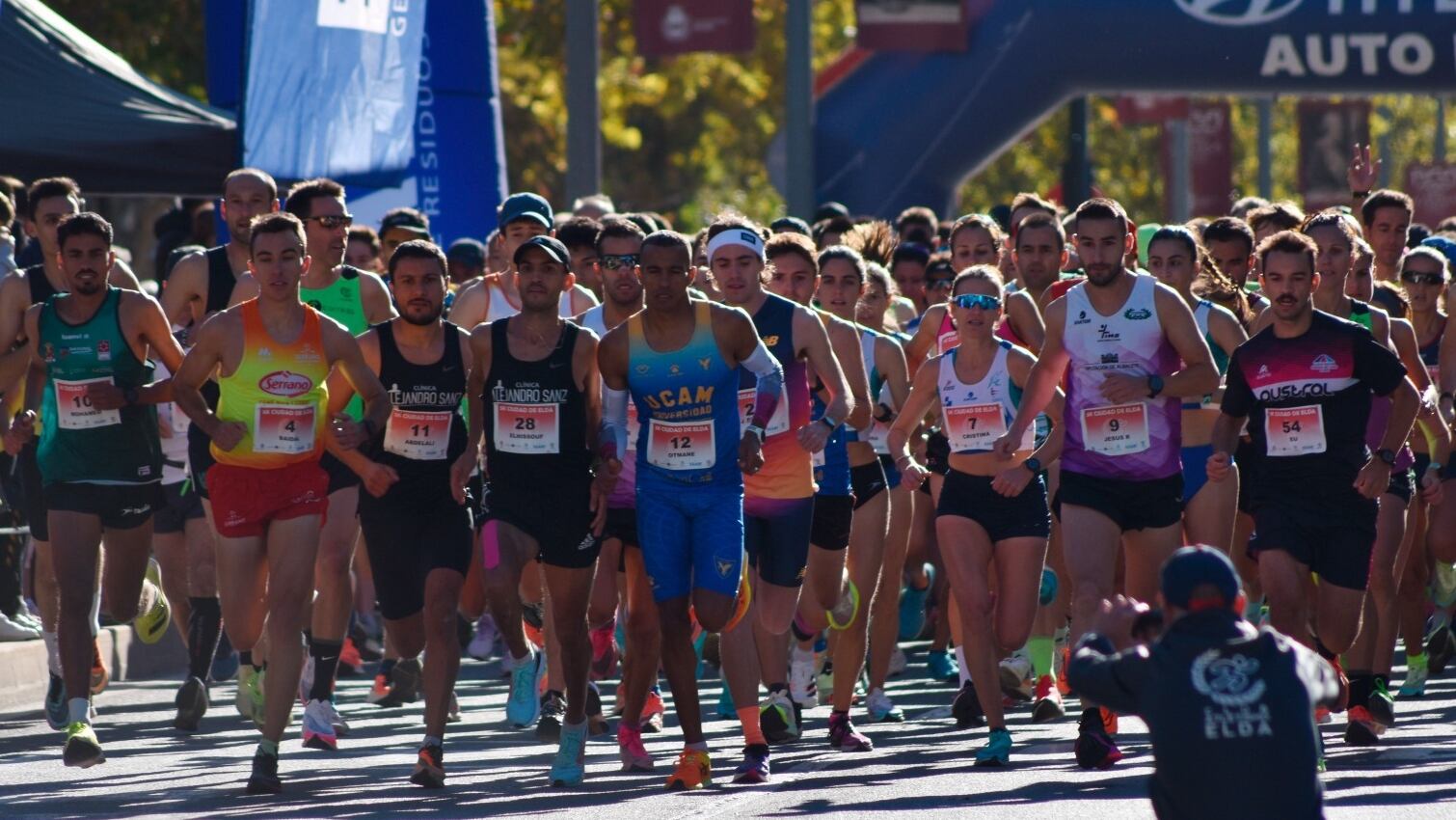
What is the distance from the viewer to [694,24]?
23.2 meters

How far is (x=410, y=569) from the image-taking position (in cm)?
1040

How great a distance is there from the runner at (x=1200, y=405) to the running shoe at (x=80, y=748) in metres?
4.30

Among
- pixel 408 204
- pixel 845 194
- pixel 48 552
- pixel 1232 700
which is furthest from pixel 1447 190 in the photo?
pixel 1232 700

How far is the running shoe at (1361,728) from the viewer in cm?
1071

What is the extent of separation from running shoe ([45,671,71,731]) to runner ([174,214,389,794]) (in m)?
1.57

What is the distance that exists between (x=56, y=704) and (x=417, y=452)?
2.17 metres

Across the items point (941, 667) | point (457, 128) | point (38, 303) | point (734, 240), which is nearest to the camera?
point (734, 240)

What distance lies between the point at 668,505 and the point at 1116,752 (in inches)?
73.1

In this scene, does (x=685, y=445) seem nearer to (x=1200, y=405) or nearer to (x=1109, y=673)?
(x=1200, y=405)

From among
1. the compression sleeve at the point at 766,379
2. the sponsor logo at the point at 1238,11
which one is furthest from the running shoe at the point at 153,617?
the sponsor logo at the point at 1238,11

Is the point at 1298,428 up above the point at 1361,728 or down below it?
above

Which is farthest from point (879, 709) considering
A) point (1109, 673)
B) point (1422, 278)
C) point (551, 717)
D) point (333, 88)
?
point (1109, 673)

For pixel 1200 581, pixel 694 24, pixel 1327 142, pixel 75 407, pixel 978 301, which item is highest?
pixel 1327 142

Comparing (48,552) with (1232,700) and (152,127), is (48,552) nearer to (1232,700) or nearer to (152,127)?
(152,127)
